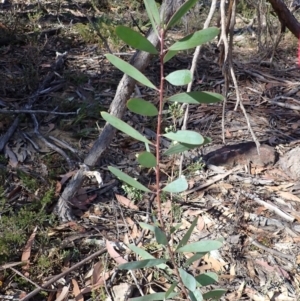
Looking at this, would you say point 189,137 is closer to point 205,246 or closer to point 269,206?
point 205,246

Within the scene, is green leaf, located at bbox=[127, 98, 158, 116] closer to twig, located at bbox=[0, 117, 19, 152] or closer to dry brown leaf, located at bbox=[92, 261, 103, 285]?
dry brown leaf, located at bbox=[92, 261, 103, 285]

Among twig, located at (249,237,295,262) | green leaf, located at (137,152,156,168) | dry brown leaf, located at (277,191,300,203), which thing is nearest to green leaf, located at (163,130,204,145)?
Answer: green leaf, located at (137,152,156,168)

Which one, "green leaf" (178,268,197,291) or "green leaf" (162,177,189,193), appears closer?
"green leaf" (162,177,189,193)

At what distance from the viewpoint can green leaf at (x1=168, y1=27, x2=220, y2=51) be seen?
0.86m

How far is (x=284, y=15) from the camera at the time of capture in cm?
218

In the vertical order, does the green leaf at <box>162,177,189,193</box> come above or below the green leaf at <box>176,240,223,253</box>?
above

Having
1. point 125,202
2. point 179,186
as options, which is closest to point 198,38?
point 179,186

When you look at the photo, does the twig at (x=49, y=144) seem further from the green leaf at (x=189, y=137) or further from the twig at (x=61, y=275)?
the green leaf at (x=189, y=137)

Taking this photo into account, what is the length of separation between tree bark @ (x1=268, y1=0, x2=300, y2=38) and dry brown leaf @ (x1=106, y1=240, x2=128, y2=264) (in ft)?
4.15

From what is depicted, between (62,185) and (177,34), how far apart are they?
256cm

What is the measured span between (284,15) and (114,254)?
4.31 ft

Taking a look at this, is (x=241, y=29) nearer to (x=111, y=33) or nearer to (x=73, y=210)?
(x=111, y=33)

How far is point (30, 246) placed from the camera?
7.26ft

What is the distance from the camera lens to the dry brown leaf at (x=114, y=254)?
215 cm
